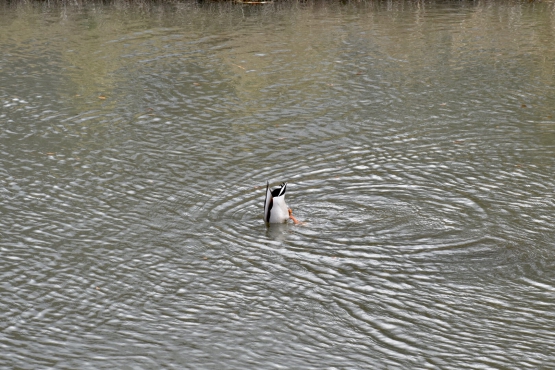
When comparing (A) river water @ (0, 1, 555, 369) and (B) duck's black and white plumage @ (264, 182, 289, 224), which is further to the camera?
(B) duck's black and white plumage @ (264, 182, 289, 224)

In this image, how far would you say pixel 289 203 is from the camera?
9.92 meters

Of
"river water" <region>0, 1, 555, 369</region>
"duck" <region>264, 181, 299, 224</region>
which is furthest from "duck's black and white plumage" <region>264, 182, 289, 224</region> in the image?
"river water" <region>0, 1, 555, 369</region>

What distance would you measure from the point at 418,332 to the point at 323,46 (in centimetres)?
1305

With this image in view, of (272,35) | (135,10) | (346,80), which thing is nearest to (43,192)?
(346,80)

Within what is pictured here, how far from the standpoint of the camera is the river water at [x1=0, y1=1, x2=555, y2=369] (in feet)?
23.1

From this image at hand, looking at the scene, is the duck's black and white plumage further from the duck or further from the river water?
the river water

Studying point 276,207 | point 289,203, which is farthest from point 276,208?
point 289,203

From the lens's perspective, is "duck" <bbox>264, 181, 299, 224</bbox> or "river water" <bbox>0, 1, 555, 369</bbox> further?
"duck" <bbox>264, 181, 299, 224</bbox>

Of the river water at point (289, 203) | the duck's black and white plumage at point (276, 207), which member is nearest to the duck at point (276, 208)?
the duck's black and white plumage at point (276, 207)

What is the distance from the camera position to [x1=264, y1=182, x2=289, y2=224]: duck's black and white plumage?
359 inches

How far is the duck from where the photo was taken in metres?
9.12

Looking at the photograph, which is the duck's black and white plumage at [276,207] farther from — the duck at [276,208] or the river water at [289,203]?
the river water at [289,203]

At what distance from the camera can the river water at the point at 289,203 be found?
7.04 m

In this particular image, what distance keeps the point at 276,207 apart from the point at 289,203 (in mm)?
812
